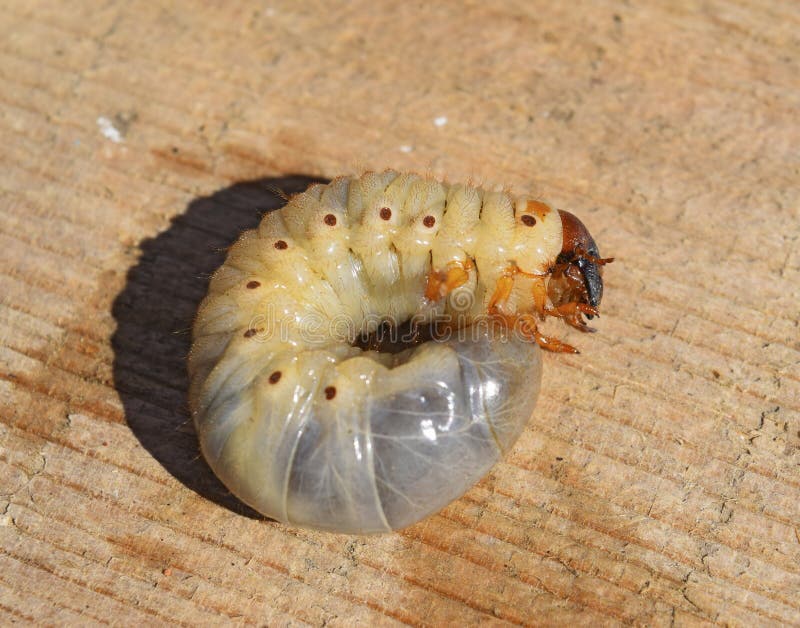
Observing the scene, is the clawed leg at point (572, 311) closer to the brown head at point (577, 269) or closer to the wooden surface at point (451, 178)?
the brown head at point (577, 269)

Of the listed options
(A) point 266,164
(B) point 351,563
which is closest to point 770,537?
(B) point 351,563

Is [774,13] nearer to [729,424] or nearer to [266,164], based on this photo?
[729,424]

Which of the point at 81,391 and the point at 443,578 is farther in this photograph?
the point at 81,391

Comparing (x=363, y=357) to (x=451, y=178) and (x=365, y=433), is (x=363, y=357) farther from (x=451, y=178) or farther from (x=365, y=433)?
(x=451, y=178)

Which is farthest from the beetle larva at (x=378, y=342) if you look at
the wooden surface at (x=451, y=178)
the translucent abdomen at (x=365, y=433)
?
the wooden surface at (x=451, y=178)

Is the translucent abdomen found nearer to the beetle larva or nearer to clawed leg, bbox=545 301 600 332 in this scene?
the beetle larva

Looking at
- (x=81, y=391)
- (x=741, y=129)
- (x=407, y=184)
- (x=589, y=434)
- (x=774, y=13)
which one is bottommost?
(x=81, y=391)

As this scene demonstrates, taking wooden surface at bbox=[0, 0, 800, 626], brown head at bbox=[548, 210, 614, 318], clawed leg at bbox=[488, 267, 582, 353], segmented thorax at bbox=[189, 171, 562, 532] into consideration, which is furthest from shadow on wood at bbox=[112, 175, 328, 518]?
brown head at bbox=[548, 210, 614, 318]
